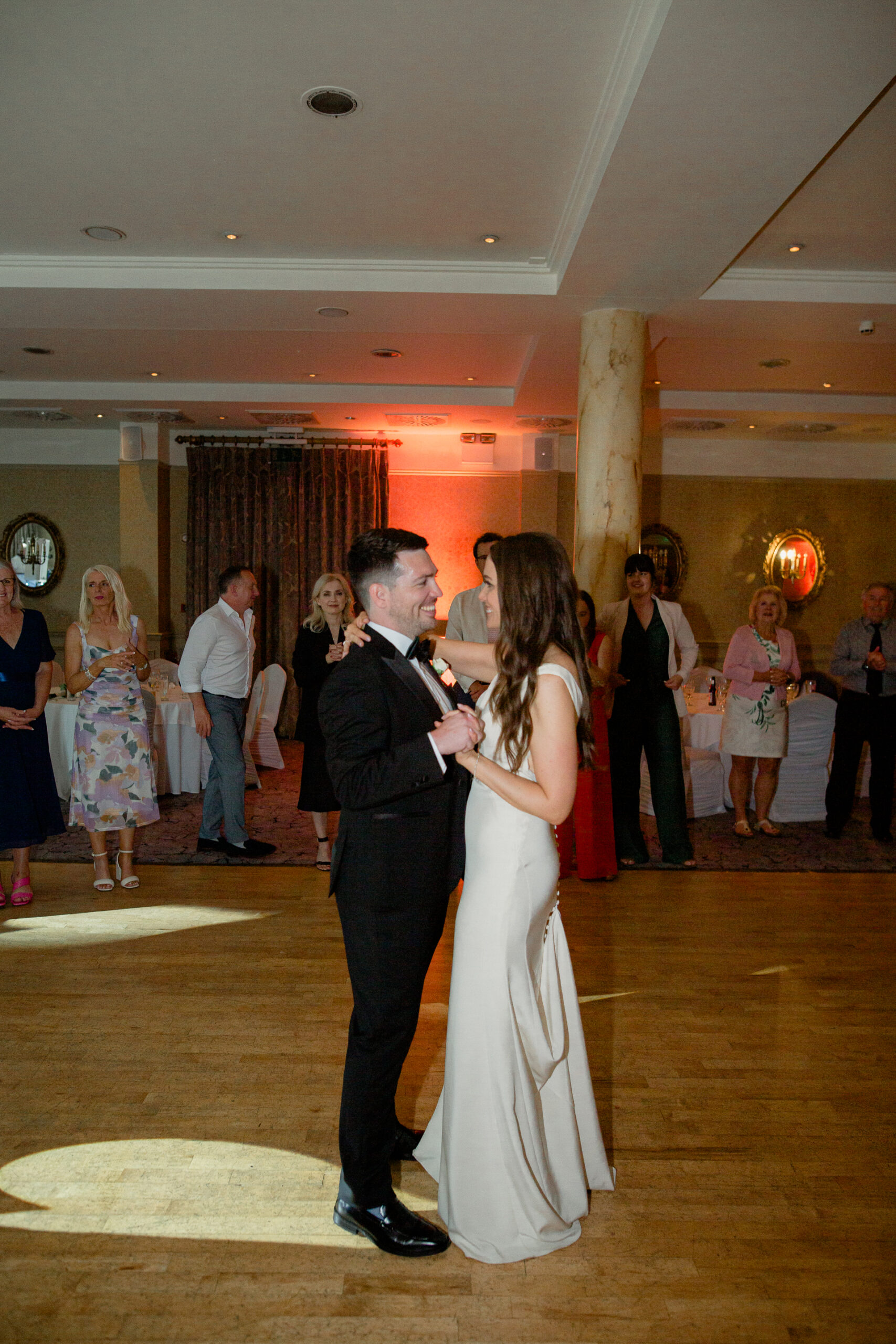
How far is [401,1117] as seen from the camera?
8.79 feet

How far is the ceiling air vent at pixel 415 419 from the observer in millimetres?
9062

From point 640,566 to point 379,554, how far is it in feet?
11.0

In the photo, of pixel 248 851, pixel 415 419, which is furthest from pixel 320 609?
pixel 415 419

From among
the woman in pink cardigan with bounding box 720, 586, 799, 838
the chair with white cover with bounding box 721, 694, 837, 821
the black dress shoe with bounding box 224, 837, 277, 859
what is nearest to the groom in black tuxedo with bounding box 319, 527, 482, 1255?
the black dress shoe with bounding box 224, 837, 277, 859

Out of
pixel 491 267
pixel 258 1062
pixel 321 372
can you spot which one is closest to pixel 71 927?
pixel 258 1062

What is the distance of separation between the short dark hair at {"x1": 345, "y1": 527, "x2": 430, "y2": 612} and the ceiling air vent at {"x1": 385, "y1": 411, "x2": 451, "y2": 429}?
7.31 metres

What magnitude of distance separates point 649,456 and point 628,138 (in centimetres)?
701

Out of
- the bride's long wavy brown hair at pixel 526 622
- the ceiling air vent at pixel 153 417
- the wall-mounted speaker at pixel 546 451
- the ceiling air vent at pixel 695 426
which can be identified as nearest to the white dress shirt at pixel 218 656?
the bride's long wavy brown hair at pixel 526 622

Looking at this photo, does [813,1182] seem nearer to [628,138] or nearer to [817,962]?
[817,962]

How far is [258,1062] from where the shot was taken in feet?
9.78

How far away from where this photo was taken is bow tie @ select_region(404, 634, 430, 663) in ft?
6.81

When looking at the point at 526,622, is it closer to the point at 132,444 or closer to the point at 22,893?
the point at 22,893

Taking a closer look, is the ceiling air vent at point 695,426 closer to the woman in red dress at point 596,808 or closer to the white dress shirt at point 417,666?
the woman in red dress at point 596,808

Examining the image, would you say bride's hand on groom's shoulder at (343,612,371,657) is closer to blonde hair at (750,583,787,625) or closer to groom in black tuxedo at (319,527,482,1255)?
groom in black tuxedo at (319,527,482,1255)
